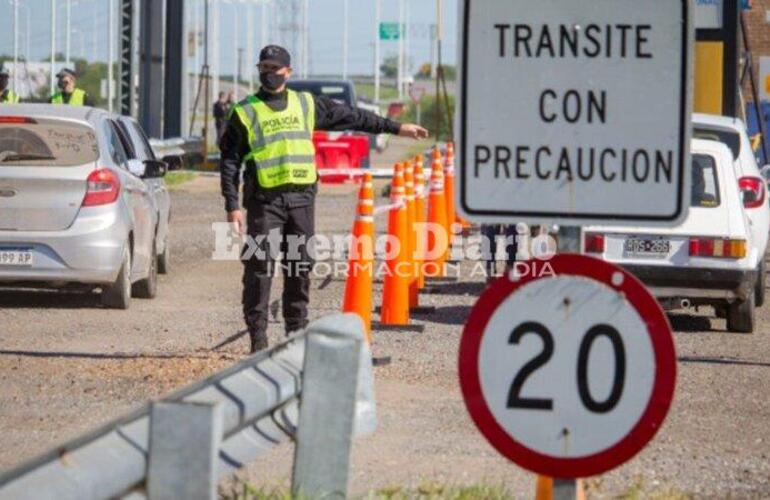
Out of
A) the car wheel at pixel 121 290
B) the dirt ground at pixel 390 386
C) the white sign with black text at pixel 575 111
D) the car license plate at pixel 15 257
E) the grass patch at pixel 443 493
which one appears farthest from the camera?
the car wheel at pixel 121 290

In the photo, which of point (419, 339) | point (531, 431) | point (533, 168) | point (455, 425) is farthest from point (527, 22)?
point (419, 339)

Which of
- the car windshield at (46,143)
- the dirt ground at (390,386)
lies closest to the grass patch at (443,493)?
the dirt ground at (390,386)

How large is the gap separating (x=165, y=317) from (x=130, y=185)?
136 centimetres

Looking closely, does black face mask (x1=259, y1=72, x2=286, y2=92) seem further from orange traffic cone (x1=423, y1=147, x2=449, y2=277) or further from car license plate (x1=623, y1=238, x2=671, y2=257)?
orange traffic cone (x1=423, y1=147, x2=449, y2=277)

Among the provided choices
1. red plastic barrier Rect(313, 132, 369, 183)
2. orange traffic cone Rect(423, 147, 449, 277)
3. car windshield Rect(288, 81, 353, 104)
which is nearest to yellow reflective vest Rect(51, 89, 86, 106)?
orange traffic cone Rect(423, 147, 449, 277)

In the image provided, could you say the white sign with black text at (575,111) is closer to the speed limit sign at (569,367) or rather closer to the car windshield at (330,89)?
the speed limit sign at (569,367)

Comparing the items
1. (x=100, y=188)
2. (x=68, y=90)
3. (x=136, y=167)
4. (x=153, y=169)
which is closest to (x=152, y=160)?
(x=153, y=169)

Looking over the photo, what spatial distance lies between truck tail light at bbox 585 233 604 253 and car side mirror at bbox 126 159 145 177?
13.5 feet

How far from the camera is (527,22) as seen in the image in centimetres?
548

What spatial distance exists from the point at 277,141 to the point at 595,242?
4035 mm

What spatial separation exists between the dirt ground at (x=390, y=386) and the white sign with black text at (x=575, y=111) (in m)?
2.93

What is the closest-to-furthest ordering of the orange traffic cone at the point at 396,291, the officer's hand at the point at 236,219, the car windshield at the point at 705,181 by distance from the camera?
the officer's hand at the point at 236,219, the orange traffic cone at the point at 396,291, the car windshield at the point at 705,181

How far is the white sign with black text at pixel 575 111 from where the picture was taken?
540cm

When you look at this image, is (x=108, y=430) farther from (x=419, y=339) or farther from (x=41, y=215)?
(x=41, y=215)
